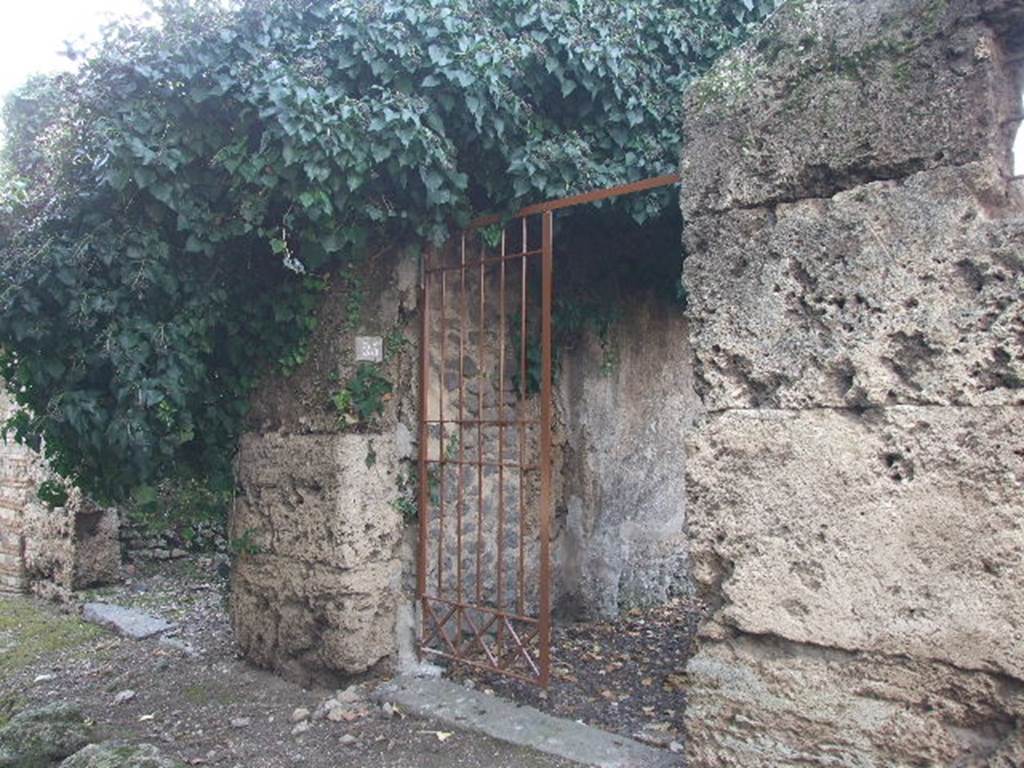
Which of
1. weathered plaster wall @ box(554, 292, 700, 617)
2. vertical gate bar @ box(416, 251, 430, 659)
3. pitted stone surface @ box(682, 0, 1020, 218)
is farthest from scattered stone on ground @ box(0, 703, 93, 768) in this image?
pitted stone surface @ box(682, 0, 1020, 218)

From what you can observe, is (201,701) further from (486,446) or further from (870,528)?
(870,528)

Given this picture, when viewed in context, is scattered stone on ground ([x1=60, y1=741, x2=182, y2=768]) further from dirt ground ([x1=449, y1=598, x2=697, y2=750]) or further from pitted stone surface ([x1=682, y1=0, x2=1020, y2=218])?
pitted stone surface ([x1=682, y1=0, x2=1020, y2=218])

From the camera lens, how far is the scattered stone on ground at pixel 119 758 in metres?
3.08

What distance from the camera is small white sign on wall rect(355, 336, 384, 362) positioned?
13.3ft

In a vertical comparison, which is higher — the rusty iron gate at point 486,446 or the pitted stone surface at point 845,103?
→ the pitted stone surface at point 845,103

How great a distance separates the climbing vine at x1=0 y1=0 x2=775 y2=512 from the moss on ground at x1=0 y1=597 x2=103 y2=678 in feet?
5.11

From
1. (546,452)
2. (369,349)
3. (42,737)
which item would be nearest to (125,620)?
(42,737)

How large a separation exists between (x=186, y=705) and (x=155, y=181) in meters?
2.32

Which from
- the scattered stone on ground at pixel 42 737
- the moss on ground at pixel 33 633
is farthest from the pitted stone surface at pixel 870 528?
the moss on ground at pixel 33 633

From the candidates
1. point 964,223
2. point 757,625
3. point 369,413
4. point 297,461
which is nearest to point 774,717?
point 757,625

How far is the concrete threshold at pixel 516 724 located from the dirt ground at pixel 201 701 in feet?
0.19

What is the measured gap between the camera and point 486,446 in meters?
4.61

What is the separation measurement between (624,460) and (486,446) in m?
1.05

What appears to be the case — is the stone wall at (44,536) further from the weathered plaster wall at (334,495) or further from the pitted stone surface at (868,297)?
the pitted stone surface at (868,297)
